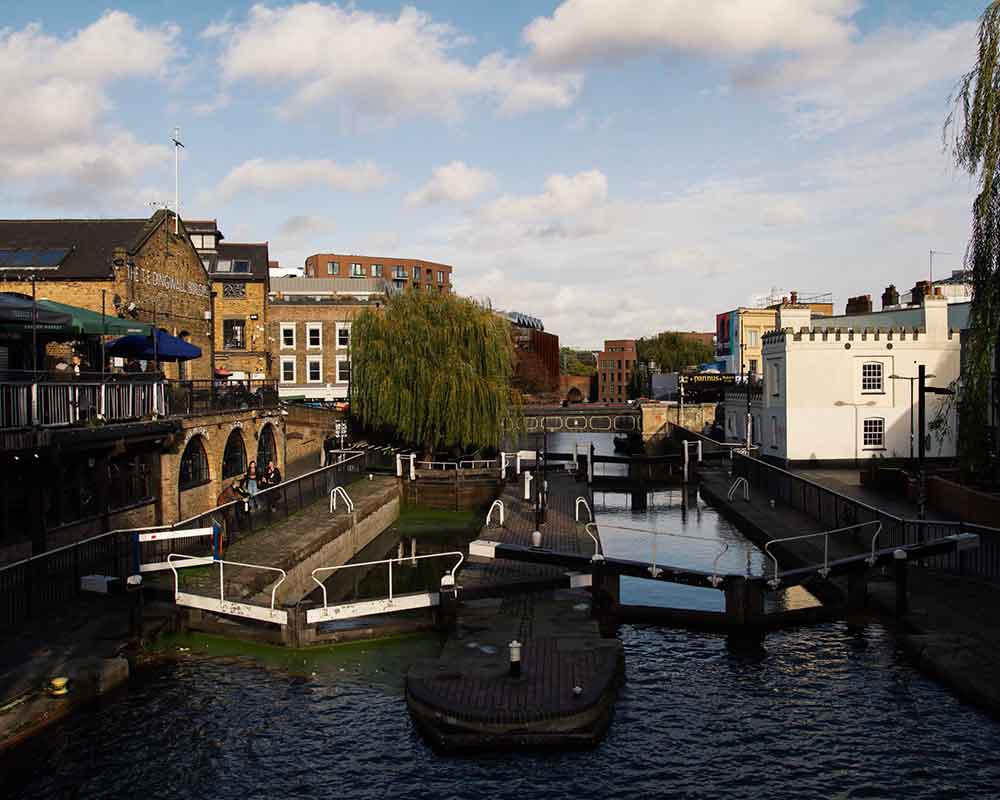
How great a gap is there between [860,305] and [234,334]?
136 ft

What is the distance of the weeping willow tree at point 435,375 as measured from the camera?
37969 millimetres

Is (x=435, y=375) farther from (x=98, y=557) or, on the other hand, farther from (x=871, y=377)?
(x=98, y=557)

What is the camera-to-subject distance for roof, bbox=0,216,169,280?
101ft

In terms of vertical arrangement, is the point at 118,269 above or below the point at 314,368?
above

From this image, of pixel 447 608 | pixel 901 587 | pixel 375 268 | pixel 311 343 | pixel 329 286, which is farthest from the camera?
pixel 375 268

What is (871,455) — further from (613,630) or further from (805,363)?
(613,630)

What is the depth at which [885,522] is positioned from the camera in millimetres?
20578

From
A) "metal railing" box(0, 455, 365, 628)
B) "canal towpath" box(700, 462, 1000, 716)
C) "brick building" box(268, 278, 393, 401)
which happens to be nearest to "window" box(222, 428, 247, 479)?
"metal railing" box(0, 455, 365, 628)

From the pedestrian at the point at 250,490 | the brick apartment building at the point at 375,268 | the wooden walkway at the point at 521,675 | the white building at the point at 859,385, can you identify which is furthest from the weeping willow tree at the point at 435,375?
the brick apartment building at the point at 375,268

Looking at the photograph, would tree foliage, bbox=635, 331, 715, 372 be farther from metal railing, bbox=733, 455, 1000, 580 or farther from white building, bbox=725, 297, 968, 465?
metal railing, bbox=733, 455, 1000, 580

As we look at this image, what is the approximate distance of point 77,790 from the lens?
416 inches

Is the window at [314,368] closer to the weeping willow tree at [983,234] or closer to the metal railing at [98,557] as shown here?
the metal railing at [98,557]

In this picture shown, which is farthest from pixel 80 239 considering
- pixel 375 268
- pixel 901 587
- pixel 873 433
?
pixel 375 268

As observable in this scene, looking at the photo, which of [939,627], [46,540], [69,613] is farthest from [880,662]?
[46,540]
